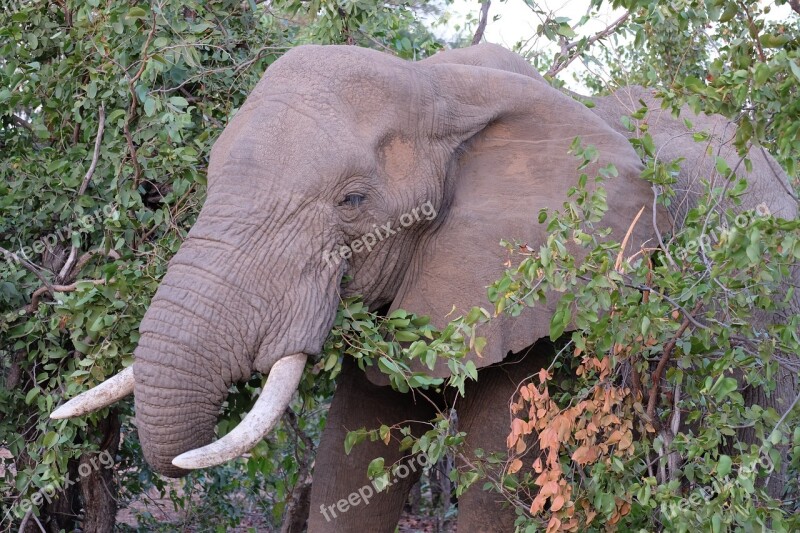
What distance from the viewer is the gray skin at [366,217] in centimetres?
335

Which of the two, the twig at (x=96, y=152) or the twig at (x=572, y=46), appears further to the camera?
the twig at (x=572, y=46)

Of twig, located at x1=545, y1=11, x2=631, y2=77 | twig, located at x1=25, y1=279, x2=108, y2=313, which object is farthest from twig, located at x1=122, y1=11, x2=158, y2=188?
twig, located at x1=545, y1=11, x2=631, y2=77

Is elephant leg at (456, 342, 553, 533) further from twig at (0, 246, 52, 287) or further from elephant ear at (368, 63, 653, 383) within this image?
twig at (0, 246, 52, 287)

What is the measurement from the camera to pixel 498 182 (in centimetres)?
402

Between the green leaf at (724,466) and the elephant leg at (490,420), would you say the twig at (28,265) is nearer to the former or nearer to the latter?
the elephant leg at (490,420)

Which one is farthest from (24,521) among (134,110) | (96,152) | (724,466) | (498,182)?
(724,466)

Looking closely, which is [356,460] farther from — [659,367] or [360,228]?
[659,367]

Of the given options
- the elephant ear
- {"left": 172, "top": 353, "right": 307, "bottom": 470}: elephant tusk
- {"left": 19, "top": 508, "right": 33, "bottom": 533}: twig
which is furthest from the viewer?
{"left": 19, "top": 508, "right": 33, "bottom": 533}: twig

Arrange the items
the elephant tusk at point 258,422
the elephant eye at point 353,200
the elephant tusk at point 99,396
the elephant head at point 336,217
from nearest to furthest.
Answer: the elephant tusk at point 258,422, the elephant head at point 336,217, the elephant tusk at point 99,396, the elephant eye at point 353,200

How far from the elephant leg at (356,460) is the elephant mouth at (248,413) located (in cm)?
100

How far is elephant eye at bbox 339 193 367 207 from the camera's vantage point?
3646 millimetres

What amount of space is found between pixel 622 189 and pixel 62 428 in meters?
2.17

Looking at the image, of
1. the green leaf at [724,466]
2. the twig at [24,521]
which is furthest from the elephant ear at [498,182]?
the twig at [24,521]

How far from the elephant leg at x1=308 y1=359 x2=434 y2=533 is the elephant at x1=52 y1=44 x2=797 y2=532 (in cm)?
1
